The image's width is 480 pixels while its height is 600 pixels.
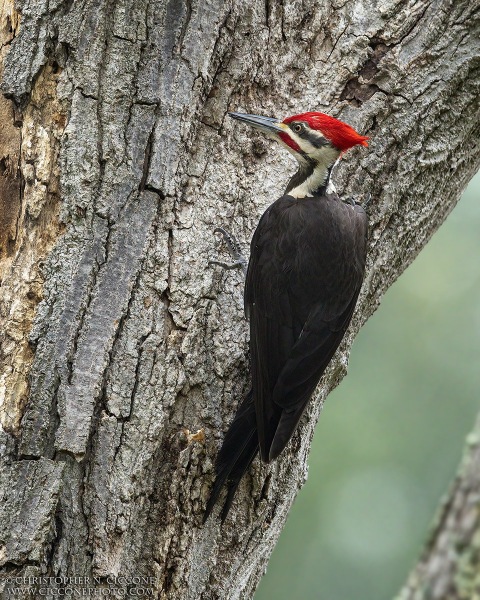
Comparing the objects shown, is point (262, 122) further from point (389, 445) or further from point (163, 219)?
point (389, 445)

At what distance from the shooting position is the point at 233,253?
279 centimetres

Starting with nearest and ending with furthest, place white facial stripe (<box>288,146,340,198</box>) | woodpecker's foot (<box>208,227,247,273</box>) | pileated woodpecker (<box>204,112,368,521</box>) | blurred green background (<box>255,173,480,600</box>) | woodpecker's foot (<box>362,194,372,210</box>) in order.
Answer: pileated woodpecker (<box>204,112,368,521</box>) < woodpecker's foot (<box>208,227,247,273</box>) < woodpecker's foot (<box>362,194,372,210</box>) < white facial stripe (<box>288,146,340,198</box>) < blurred green background (<box>255,173,480,600</box>)

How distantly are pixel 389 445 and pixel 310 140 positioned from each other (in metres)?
3.49

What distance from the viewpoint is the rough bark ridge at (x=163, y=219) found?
94.1 inches

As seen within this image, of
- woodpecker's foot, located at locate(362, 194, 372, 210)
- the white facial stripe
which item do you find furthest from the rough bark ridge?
the white facial stripe

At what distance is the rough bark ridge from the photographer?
239cm

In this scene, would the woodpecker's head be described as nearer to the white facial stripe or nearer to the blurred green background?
the white facial stripe

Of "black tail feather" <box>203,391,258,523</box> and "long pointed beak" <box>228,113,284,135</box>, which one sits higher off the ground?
"long pointed beak" <box>228,113,284,135</box>

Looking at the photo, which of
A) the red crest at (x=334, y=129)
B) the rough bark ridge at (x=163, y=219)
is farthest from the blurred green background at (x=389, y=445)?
the red crest at (x=334, y=129)

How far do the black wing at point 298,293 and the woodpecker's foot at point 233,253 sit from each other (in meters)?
0.10

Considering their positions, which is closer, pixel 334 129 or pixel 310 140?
pixel 334 129

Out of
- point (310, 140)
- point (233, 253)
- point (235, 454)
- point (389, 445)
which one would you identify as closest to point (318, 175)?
point (310, 140)

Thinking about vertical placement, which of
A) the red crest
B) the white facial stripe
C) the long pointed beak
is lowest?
the white facial stripe

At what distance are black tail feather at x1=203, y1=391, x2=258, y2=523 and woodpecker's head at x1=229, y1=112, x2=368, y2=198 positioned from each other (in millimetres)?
953
